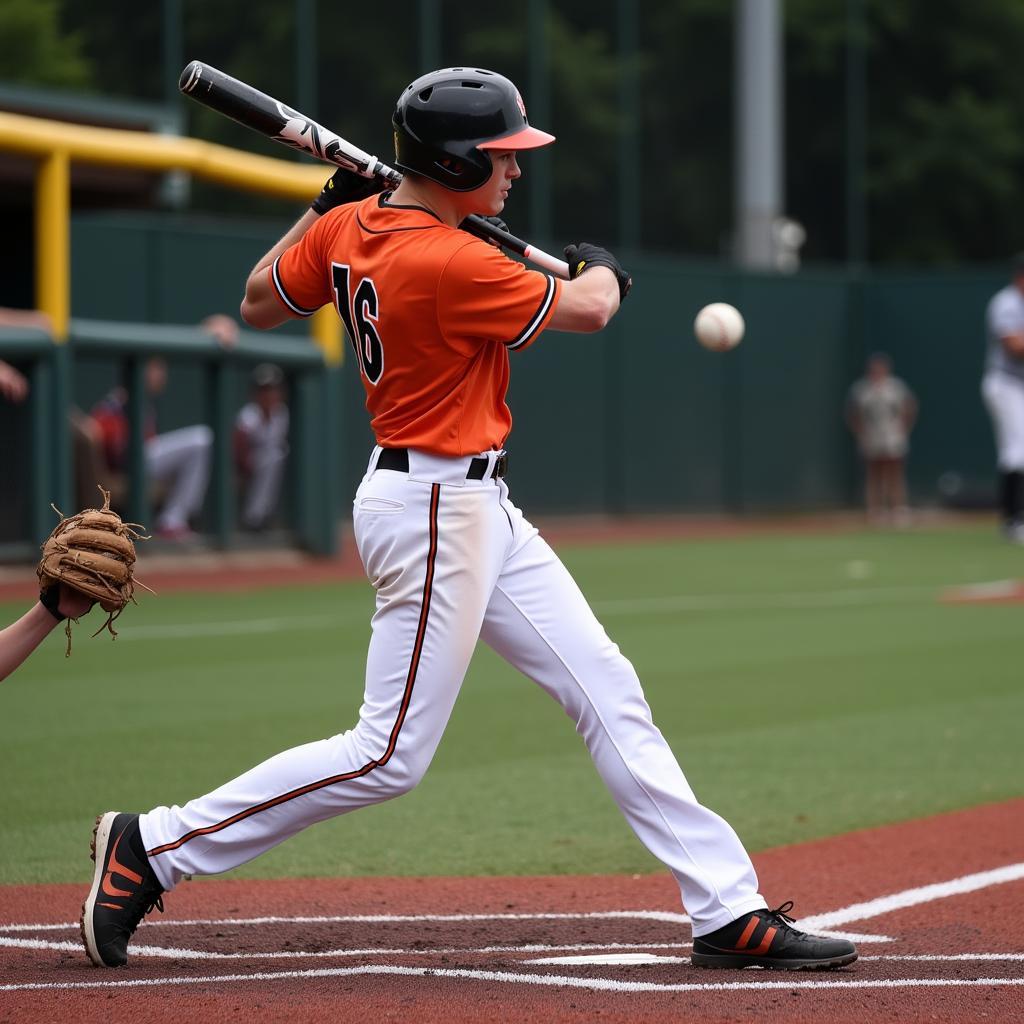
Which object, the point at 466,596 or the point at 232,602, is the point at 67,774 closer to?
the point at 466,596

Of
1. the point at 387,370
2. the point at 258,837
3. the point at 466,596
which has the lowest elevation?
the point at 258,837

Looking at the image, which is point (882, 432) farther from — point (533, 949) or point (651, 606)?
point (533, 949)

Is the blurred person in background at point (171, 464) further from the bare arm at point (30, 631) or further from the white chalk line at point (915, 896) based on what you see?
the bare arm at point (30, 631)

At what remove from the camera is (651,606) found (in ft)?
42.5

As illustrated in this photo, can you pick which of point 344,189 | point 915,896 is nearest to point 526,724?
point 915,896

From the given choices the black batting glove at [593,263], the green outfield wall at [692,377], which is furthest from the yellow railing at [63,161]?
the black batting glove at [593,263]

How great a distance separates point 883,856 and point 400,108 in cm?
281

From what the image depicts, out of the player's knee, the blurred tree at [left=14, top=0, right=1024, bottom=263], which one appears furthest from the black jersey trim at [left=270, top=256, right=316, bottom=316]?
the blurred tree at [left=14, top=0, right=1024, bottom=263]

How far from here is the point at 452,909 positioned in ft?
16.1

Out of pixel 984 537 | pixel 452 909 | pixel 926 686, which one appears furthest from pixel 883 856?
pixel 984 537

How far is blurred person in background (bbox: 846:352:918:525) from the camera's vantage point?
81.8ft

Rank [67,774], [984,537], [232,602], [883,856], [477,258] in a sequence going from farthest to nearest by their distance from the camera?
[984,537] → [232,602] → [67,774] → [883,856] → [477,258]

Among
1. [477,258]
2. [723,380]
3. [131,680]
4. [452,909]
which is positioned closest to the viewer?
[477,258]

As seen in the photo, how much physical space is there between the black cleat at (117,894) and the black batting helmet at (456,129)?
5.51 ft
